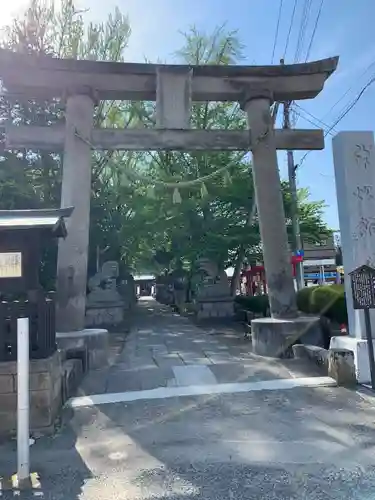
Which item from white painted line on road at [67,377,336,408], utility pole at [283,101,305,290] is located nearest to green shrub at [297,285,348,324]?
utility pole at [283,101,305,290]

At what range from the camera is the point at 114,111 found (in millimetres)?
20328

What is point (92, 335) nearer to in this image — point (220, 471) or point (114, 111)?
point (220, 471)

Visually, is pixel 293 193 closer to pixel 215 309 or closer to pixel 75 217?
pixel 215 309

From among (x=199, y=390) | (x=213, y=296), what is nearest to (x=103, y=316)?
(x=213, y=296)

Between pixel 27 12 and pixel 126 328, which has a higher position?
pixel 27 12

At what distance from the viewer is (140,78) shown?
9602 mm

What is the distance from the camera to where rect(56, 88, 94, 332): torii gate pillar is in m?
8.95

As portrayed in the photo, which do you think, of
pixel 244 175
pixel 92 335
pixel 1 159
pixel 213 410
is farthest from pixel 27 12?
pixel 213 410

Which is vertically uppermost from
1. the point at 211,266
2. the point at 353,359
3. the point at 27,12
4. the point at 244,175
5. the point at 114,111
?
the point at 27,12

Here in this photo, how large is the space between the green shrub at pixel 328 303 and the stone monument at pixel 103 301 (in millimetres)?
7955

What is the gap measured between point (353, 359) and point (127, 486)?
432cm

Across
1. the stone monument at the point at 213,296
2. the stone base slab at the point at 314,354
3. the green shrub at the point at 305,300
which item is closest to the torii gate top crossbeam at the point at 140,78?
the stone base slab at the point at 314,354

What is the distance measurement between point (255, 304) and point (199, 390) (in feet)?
37.8

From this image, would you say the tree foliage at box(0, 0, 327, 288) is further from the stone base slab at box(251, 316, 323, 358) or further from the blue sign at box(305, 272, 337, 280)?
the blue sign at box(305, 272, 337, 280)
